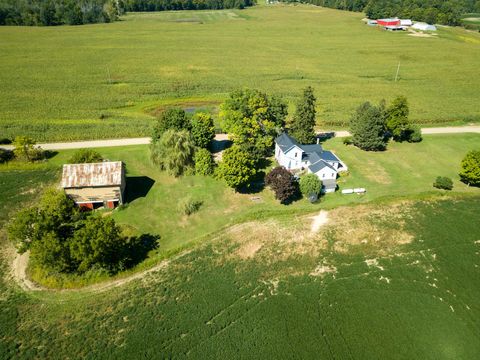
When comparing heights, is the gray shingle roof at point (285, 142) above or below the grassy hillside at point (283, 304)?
above

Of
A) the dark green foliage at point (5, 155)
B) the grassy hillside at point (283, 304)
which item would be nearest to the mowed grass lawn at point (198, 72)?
the dark green foliage at point (5, 155)

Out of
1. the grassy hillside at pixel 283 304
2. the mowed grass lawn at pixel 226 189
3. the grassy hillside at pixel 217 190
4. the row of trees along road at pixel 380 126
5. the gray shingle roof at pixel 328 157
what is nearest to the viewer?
the grassy hillside at pixel 283 304

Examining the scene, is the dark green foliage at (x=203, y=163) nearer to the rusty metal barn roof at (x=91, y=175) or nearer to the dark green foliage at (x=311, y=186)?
the rusty metal barn roof at (x=91, y=175)

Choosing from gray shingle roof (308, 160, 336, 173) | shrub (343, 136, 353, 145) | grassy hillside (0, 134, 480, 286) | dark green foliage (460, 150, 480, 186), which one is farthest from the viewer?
shrub (343, 136, 353, 145)

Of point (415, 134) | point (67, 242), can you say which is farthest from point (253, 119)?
point (67, 242)

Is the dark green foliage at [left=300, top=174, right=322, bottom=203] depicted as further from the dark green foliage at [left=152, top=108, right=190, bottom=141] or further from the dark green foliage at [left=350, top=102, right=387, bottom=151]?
the dark green foliage at [left=152, top=108, right=190, bottom=141]

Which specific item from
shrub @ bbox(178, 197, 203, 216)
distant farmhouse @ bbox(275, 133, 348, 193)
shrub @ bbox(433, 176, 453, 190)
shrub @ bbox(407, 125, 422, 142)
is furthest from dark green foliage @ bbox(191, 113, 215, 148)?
shrub @ bbox(407, 125, 422, 142)

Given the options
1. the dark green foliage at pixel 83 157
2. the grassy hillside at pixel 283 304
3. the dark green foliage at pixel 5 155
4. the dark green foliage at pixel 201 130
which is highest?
the dark green foliage at pixel 201 130

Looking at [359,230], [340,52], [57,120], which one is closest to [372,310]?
[359,230]
